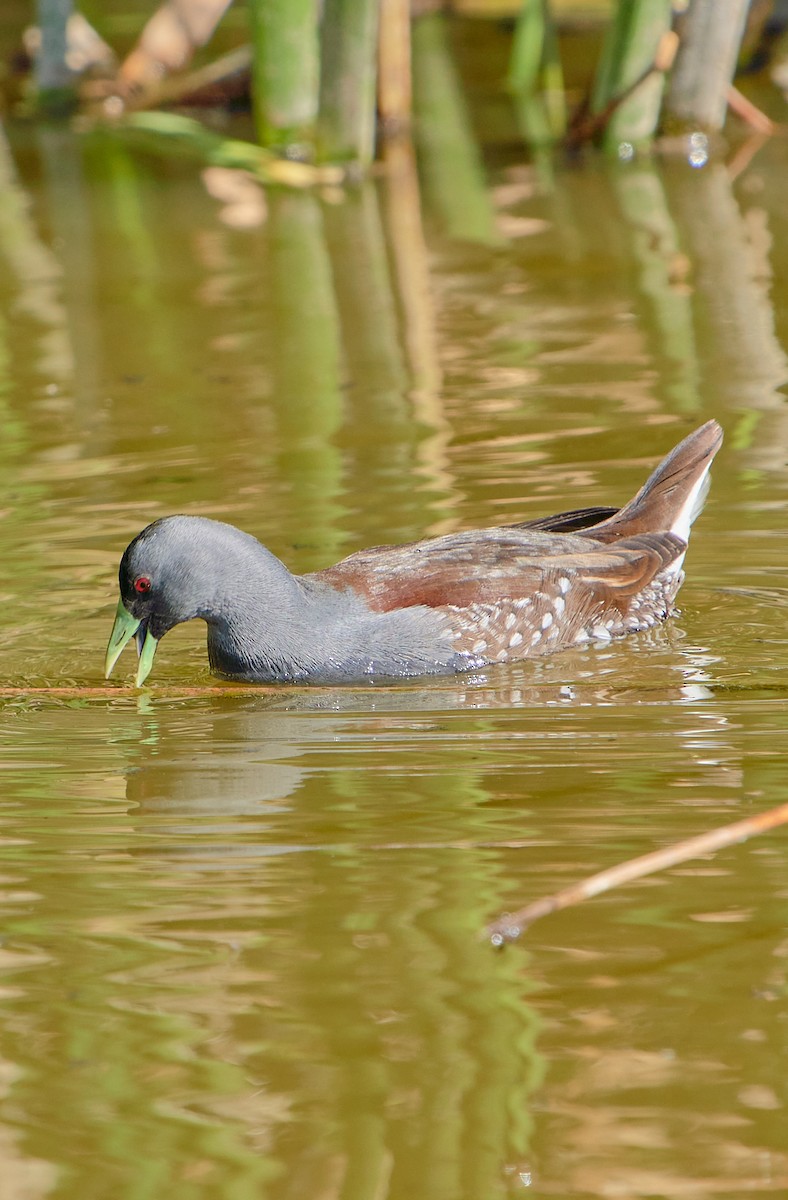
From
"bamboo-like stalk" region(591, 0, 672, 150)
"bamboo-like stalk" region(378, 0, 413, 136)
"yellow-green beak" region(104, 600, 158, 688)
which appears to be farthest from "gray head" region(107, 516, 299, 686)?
"bamboo-like stalk" region(378, 0, 413, 136)

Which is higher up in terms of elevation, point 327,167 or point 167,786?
point 327,167

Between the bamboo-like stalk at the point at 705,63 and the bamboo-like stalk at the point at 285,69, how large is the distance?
2.35m

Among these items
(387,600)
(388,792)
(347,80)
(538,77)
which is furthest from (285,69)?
(388,792)

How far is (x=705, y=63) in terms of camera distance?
11.9 meters

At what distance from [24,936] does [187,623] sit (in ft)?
9.18

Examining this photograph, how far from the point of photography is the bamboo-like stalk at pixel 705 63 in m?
11.5

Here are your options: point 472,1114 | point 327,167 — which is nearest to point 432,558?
point 472,1114

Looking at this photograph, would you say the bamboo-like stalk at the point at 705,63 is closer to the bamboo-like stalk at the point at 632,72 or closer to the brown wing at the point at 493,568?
the bamboo-like stalk at the point at 632,72

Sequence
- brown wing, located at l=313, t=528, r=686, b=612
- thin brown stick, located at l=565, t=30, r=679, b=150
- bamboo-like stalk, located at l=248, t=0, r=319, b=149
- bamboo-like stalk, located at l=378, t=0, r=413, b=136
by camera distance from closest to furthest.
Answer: brown wing, located at l=313, t=528, r=686, b=612 → bamboo-like stalk, located at l=248, t=0, r=319, b=149 → thin brown stick, located at l=565, t=30, r=679, b=150 → bamboo-like stalk, located at l=378, t=0, r=413, b=136

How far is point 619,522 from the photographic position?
20.7 ft

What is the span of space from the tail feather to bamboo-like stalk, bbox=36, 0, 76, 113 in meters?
9.06

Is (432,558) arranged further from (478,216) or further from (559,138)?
(559,138)

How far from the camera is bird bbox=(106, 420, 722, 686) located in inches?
216

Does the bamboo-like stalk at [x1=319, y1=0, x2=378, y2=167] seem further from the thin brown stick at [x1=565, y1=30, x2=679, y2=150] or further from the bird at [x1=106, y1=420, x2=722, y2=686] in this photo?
the bird at [x1=106, y1=420, x2=722, y2=686]
